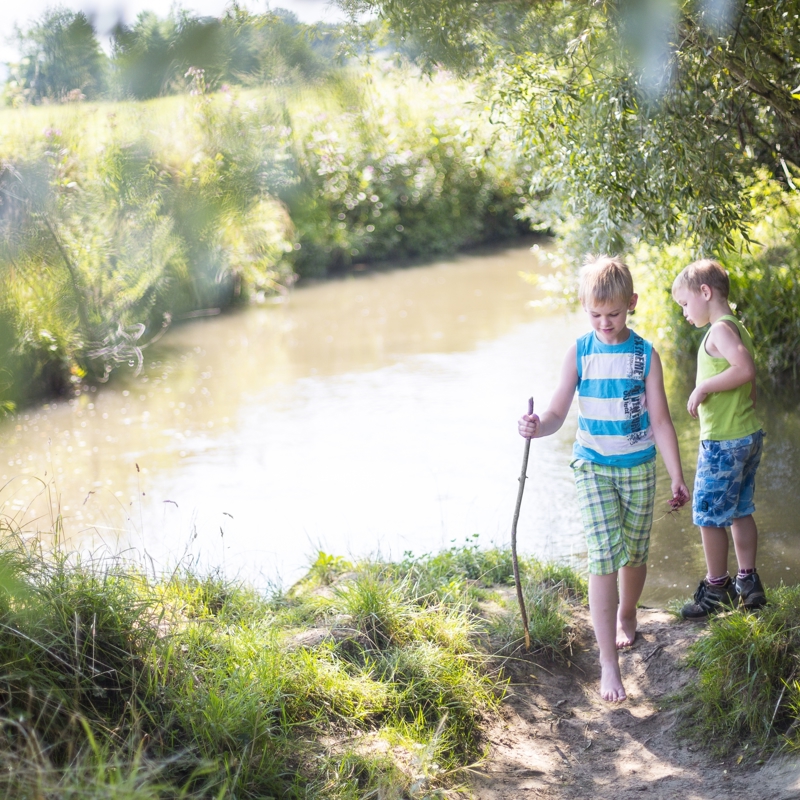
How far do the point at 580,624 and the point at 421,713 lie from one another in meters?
1.08

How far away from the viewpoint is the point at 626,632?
355 centimetres

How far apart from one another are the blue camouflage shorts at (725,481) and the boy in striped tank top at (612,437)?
1.38ft

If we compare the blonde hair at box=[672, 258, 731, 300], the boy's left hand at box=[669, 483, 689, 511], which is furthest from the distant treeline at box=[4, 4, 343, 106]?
the blonde hair at box=[672, 258, 731, 300]


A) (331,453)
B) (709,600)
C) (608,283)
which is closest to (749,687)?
(709,600)

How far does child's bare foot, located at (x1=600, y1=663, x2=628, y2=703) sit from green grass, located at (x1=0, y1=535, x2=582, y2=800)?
0.35 metres

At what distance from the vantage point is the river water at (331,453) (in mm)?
5012

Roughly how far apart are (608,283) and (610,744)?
1.64 metres

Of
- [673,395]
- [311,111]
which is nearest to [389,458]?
[673,395]

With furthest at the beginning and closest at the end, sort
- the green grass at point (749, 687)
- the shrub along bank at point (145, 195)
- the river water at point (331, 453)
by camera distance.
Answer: the river water at point (331, 453), the green grass at point (749, 687), the shrub along bank at point (145, 195)

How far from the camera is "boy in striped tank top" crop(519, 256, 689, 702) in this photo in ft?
10.5

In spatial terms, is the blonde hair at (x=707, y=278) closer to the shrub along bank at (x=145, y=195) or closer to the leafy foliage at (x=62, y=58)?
the shrub along bank at (x=145, y=195)

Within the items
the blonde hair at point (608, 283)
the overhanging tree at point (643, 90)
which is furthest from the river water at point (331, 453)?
the overhanging tree at point (643, 90)

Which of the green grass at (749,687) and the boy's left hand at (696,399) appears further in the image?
the boy's left hand at (696,399)

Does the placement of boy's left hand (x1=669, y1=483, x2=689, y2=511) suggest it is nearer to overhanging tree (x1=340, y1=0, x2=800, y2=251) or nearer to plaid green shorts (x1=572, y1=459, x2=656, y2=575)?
plaid green shorts (x1=572, y1=459, x2=656, y2=575)
